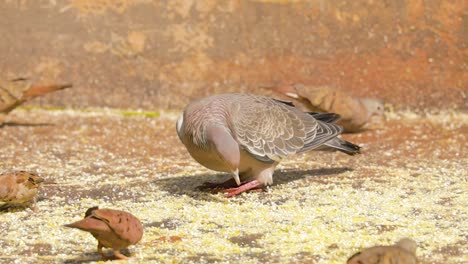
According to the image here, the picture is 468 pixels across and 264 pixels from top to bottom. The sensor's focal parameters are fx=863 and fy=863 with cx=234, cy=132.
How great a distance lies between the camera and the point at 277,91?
8.39 metres

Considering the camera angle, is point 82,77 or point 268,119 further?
point 82,77

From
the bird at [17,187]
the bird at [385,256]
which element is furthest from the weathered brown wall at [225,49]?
the bird at [385,256]

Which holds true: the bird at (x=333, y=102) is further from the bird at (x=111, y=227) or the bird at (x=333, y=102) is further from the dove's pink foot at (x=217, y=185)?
the bird at (x=111, y=227)

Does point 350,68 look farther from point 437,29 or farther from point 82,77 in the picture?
point 82,77

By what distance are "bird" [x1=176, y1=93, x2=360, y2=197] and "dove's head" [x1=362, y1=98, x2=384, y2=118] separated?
65.2 inches

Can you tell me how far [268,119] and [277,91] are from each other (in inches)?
75.2

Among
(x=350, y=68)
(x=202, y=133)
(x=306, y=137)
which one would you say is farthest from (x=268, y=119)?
(x=350, y=68)

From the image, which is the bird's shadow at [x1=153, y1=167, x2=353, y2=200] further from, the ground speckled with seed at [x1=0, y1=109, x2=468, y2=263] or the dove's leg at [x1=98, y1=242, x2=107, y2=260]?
the dove's leg at [x1=98, y1=242, x2=107, y2=260]

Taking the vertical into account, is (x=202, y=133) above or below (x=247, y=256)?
above

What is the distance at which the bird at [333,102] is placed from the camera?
8430 mm

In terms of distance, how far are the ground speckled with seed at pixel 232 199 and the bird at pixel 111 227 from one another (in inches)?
8.9

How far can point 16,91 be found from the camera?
8555 millimetres

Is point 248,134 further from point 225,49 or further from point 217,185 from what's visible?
point 225,49

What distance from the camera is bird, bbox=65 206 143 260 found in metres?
4.34
